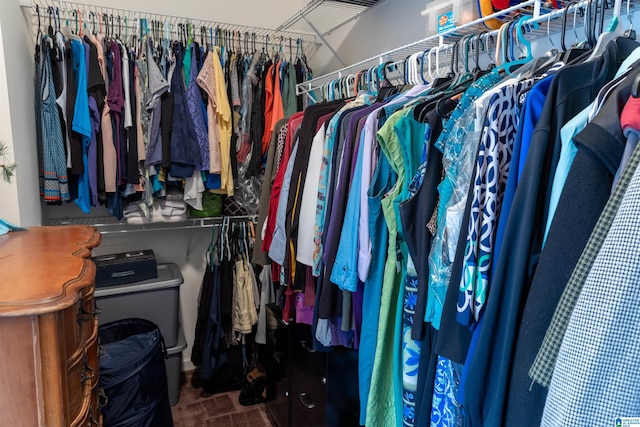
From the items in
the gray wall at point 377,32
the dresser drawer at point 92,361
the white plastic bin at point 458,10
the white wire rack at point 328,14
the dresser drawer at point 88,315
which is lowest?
the dresser drawer at point 92,361

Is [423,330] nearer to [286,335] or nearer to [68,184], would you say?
[286,335]

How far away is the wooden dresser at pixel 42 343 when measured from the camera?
756 mm

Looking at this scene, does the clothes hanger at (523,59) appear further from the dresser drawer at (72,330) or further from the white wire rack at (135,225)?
the white wire rack at (135,225)

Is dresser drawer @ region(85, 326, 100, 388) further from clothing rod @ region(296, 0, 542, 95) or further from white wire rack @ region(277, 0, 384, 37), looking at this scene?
white wire rack @ region(277, 0, 384, 37)

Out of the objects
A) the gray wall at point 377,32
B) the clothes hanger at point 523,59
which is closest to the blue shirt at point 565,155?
the clothes hanger at point 523,59

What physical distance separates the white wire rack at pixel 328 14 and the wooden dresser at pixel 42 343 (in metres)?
1.65

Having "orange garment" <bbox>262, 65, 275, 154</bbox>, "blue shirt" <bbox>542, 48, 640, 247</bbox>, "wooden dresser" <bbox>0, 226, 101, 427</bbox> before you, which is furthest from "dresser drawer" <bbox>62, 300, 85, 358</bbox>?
"orange garment" <bbox>262, 65, 275, 154</bbox>

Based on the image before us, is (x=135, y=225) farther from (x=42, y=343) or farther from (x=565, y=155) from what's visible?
(x=565, y=155)

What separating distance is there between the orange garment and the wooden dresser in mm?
1413

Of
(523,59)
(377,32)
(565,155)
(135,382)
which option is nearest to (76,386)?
(135,382)

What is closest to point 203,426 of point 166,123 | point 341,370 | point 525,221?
point 341,370

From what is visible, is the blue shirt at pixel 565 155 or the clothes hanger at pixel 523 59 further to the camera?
the clothes hanger at pixel 523 59

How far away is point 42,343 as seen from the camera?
2.55 ft

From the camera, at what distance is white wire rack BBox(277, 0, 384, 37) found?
79.6 inches
